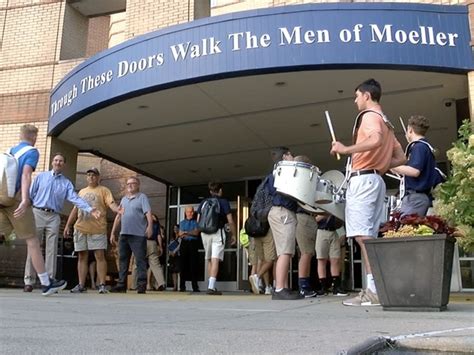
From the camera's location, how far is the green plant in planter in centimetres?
473

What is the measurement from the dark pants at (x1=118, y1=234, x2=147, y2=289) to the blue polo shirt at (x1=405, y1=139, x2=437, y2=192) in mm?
4244

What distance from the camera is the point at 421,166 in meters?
5.17

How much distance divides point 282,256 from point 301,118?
15.5 ft

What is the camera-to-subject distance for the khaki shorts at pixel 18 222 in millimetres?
6195

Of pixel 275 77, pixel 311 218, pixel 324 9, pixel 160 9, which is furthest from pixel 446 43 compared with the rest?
pixel 160 9

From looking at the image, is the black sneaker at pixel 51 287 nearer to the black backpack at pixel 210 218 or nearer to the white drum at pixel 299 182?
the black backpack at pixel 210 218

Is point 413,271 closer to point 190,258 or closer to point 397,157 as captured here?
point 397,157

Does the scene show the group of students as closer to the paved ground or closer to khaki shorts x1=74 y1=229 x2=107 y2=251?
khaki shorts x1=74 y1=229 x2=107 y2=251

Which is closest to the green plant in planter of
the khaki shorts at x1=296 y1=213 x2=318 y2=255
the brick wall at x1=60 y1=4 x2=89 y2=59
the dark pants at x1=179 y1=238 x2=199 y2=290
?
the khaki shorts at x1=296 y1=213 x2=318 y2=255

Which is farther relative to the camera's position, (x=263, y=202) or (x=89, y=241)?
(x=89, y=241)

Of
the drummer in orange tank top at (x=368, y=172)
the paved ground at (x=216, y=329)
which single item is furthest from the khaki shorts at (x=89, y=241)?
the drummer in orange tank top at (x=368, y=172)

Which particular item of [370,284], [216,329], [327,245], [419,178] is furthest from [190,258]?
[216,329]

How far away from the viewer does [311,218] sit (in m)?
7.38

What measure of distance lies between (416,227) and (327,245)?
378cm
